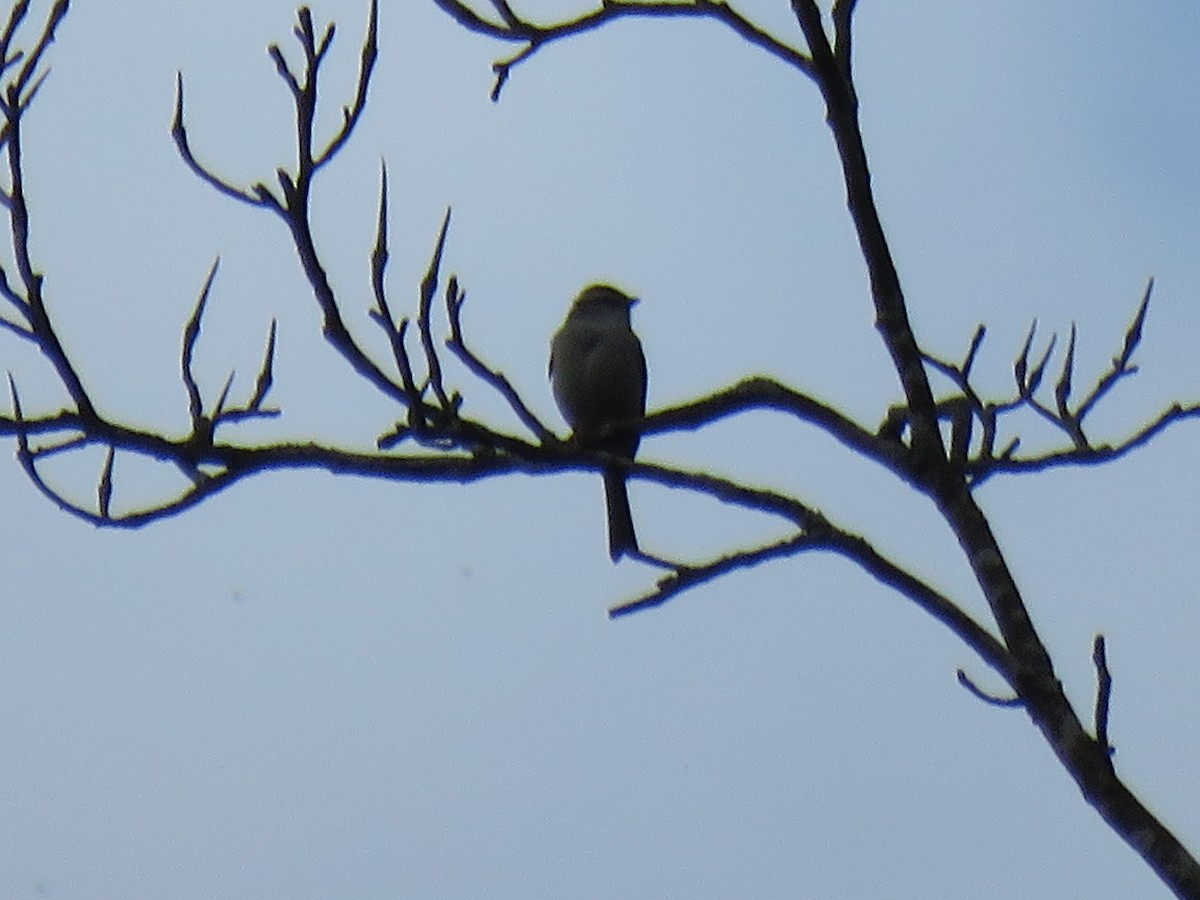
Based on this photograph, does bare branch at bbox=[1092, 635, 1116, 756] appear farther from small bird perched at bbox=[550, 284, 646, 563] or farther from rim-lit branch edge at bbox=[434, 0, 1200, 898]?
small bird perched at bbox=[550, 284, 646, 563]

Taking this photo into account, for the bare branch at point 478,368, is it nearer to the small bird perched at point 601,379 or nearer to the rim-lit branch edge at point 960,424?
the rim-lit branch edge at point 960,424

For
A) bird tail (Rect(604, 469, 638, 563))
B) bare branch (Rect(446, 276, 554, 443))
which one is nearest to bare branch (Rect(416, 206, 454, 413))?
bare branch (Rect(446, 276, 554, 443))

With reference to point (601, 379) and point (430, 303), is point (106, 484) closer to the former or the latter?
point (430, 303)

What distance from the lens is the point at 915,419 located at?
10.4ft

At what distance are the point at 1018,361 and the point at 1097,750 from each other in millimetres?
924

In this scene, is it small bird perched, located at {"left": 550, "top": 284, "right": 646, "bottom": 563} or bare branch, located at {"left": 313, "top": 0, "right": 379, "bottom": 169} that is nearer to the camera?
bare branch, located at {"left": 313, "top": 0, "right": 379, "bottom": 169}

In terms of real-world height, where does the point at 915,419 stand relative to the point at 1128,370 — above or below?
below

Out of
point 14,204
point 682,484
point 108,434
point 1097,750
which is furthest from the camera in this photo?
point 682,484

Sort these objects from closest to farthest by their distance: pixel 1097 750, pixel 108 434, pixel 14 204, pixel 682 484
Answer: pixel 1097 750
pixel 14 204
pixel 108 434
pixel 682 484

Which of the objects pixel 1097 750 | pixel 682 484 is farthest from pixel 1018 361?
pixel 1097 750

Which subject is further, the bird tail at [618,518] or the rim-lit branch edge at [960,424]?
the bird tail at [618,518]

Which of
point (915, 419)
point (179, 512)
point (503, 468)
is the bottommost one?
point (179, 512)

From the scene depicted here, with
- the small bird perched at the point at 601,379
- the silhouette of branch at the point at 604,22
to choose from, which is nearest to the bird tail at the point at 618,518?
the small bird perched at the point at 601,379

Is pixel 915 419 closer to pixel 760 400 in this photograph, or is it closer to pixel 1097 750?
pixel 760 400
